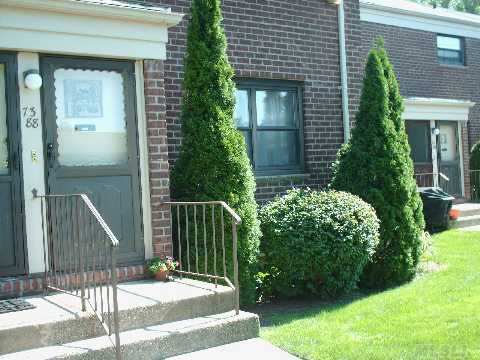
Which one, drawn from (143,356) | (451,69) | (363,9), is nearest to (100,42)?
(143,356)

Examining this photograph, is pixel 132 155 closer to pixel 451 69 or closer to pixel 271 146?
pixel 271 146

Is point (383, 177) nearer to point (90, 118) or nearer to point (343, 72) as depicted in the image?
point (343, 72)

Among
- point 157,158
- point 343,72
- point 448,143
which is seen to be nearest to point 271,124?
point 343,72

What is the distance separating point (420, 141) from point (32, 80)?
412 inches

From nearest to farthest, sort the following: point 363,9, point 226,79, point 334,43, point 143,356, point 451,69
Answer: point 143,356
point 226,79
point 334,43
point 363,9
point 451,69

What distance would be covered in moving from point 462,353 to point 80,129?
3.91 meters

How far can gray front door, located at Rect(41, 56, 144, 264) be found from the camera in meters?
5.79

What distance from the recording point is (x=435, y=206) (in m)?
11.5

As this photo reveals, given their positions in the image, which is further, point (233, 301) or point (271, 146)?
point (271, 146)

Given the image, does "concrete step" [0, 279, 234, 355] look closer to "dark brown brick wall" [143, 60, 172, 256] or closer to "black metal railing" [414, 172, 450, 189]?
"dark brown brick wall" [143, 60, 172, 256]

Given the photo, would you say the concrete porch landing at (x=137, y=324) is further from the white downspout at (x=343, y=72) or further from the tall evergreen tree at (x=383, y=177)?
the white downspout at (x=343, y=72)

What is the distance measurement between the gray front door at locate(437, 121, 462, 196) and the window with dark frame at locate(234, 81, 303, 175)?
21.8ft

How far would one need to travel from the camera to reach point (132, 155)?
616 cm

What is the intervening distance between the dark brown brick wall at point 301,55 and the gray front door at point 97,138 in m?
1.59
